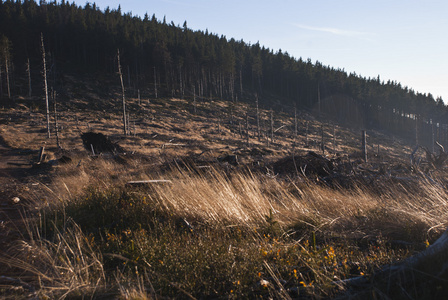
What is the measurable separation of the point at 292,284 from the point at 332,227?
154cm

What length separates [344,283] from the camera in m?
2.36

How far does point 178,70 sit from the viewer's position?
229ft

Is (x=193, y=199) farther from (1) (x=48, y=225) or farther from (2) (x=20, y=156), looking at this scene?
(2) (x=20, y=156)

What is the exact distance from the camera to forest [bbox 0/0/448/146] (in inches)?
2420

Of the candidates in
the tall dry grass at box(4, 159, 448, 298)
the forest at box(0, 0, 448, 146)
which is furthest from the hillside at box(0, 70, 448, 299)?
the forest at box(0, 0, 448, 146)

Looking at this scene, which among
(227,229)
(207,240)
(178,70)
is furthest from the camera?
(178,70)

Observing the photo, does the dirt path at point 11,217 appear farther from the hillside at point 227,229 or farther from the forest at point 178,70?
the forest at point 178,70

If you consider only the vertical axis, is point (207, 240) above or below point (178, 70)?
below

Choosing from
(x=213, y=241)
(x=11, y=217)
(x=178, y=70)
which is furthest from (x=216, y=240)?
(x=178, y=70)

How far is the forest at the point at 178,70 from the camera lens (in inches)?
2420

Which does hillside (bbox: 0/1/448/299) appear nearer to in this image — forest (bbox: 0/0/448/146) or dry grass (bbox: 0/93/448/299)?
dry grass (bbox: 0/93/448/299)

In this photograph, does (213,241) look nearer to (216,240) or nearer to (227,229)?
(216,240)

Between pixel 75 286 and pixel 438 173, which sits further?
pixel 438 173

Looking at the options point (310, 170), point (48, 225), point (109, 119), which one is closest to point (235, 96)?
point (109, 119)
